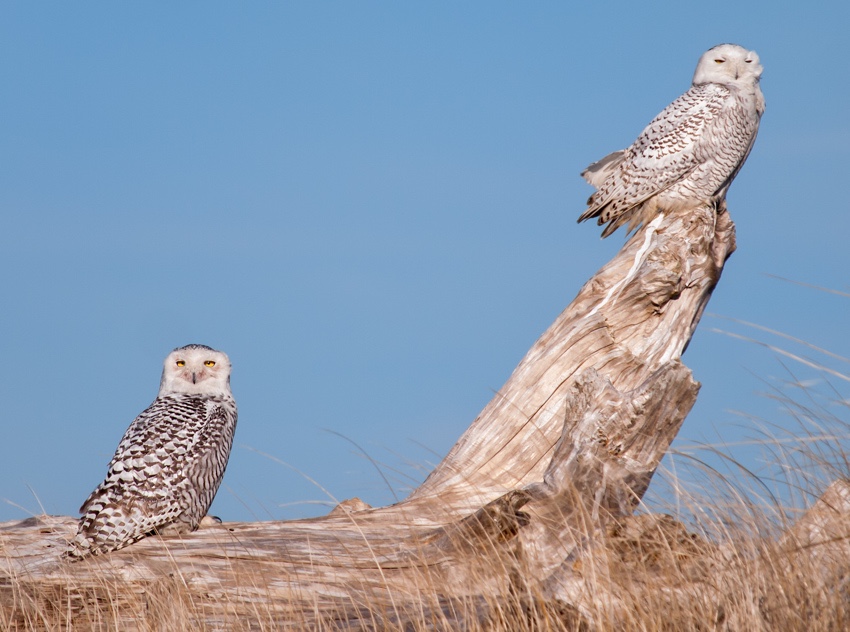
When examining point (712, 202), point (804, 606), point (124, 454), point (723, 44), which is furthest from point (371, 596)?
point (723, 44)

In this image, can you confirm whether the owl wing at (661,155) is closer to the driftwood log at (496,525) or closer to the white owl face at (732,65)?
the white owl face at (732,65)

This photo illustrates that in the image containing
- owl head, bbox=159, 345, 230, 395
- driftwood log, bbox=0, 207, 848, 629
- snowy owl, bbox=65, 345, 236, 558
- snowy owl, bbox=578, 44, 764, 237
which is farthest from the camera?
snowy owl, bbox=578, 44, 764, 237

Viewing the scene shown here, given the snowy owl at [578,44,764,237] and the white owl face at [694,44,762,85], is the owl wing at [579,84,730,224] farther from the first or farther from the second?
the white owl face at [694,44,762,85]

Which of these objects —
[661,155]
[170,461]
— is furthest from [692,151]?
[170,461]

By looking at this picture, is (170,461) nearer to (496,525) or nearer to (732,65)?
(496,525)

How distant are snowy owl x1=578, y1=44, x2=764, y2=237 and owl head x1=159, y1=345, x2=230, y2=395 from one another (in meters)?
3.70

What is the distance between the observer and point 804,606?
3201 mm

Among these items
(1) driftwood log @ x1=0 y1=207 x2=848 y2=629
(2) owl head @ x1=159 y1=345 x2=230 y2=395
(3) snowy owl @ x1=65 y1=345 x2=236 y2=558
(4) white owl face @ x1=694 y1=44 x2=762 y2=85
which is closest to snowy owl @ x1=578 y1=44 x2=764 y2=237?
(4) white owl face @ x1=694 y1=44 x2=762 y2=85

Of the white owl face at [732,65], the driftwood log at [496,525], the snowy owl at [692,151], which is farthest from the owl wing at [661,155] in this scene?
the driftwood log at [496,525]

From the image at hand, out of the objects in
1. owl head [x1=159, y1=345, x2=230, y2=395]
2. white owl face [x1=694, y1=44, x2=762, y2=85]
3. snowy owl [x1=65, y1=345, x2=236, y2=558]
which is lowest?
snowy owl [x1=65, y1=345, x2=236, y2=558]

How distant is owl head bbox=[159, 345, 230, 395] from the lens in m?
6.20

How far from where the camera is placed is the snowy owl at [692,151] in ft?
25.3

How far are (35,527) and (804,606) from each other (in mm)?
4866

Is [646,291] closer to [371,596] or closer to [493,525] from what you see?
[493,525]
